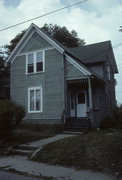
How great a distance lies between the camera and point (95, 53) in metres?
18.7

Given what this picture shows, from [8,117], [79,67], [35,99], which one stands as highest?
[79,67]

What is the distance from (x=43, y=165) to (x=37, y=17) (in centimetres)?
805

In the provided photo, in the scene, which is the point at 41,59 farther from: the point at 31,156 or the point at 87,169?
the point at 87,169

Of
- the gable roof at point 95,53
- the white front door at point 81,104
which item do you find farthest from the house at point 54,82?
the gable roof at point 95,53

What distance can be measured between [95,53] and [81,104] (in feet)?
18.2

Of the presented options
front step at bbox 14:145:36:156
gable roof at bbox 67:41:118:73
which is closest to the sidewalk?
front step at bbox 14:145:36:156

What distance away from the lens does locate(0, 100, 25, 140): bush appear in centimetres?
975

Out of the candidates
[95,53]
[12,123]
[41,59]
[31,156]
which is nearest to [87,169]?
[31,156]

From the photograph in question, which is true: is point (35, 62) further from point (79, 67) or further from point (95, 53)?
point (95, 53)

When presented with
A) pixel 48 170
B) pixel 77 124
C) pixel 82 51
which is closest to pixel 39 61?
pixel 77 124


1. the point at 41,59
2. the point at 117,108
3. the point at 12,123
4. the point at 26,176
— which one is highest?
the point at 41,59

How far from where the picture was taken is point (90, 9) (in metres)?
9.96

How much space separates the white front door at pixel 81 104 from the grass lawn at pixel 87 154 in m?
7.50

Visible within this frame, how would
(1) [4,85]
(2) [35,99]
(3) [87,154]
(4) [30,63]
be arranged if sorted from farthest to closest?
(1) [4,85], (4) [30,63], (2) [35,99], (3) [87,154]
